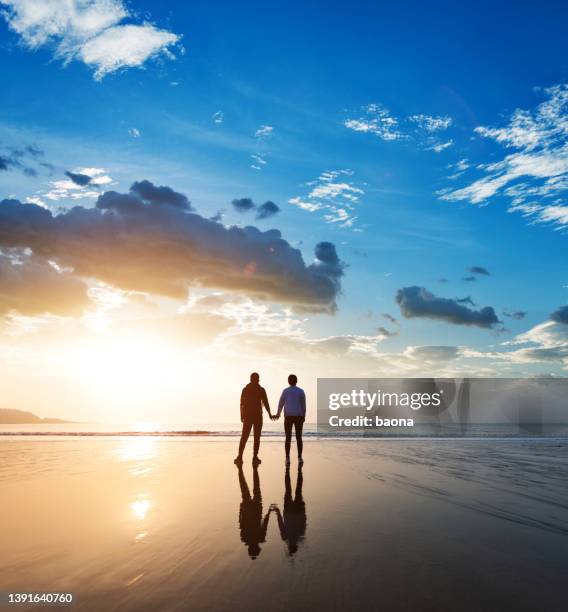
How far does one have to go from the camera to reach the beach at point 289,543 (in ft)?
11.6

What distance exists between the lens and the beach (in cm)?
354

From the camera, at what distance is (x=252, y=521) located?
20.8ft

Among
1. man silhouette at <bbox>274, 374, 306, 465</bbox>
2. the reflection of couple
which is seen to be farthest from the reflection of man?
man silhouette at <bbox>274, 374, 306, 465</bbox>

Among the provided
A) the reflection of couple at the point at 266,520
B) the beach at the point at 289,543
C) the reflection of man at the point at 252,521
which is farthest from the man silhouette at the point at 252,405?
the reflection of couple at the point at 266,520

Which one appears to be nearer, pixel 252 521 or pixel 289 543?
pixel 289 543

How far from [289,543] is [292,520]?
4.22ft

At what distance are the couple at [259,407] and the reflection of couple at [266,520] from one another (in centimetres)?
556

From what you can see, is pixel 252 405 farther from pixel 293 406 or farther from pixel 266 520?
pixel 266 520

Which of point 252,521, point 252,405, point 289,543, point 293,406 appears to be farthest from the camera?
point 293,406

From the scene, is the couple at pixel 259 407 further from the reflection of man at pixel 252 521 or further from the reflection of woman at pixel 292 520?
the reflection of woman at pixel 292 520

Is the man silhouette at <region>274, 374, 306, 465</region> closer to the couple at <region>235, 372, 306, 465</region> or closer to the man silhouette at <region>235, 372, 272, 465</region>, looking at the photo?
the couple at <region>235, 372, 306, 465</region>

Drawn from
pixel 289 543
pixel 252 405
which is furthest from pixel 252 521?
pixel 252 405

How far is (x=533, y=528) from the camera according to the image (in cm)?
591

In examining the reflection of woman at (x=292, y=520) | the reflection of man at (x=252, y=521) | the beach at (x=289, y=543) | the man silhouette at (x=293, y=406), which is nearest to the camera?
the beach at (x=289, y=543)
